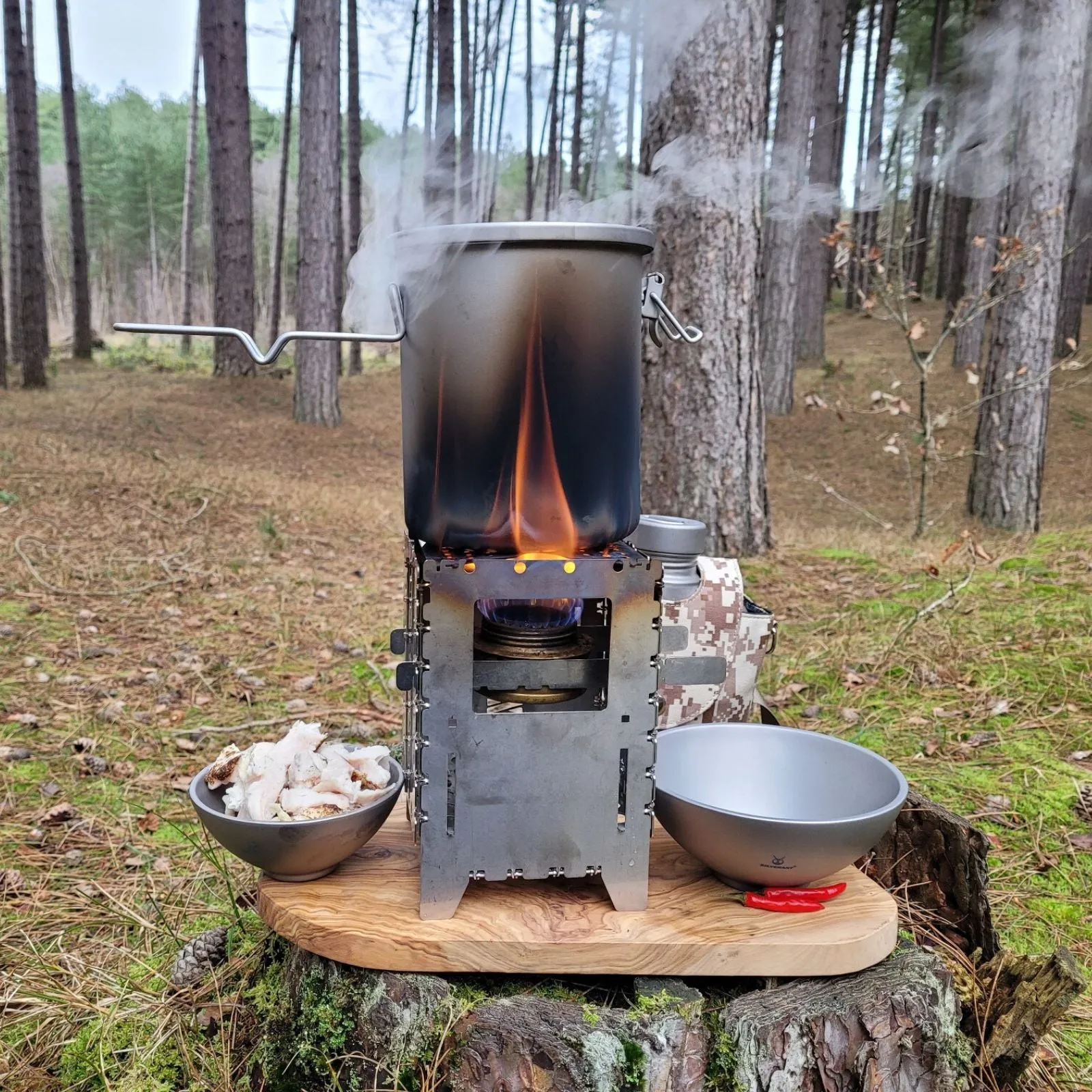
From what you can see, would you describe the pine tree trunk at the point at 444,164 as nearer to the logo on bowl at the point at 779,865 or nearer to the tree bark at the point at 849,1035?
the logo on bowl at the point at 779,865

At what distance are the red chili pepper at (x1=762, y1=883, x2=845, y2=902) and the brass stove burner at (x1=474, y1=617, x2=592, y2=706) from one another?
22.1 inches

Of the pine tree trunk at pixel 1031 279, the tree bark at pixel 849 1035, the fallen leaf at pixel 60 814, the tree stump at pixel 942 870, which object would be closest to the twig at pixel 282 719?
the fallen leaf at pixel 60 814

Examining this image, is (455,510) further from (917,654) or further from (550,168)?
(917,654)

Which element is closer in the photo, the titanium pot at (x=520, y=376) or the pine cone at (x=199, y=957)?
the titanium pot at (x=520, y=376)

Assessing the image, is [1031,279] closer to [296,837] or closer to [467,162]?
[467,162]

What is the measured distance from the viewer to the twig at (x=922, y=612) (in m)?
4.23

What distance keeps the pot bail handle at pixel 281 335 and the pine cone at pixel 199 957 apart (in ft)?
4.54

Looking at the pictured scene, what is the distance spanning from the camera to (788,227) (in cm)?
1308

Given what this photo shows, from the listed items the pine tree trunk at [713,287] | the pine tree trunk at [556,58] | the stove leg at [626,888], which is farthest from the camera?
the pine tree trunk at [713,287]

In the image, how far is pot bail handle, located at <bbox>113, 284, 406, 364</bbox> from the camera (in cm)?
171

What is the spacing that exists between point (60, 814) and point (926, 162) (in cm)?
580

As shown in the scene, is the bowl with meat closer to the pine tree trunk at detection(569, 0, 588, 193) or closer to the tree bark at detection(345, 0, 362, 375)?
the pine tree trunk at detection(569, 0, 588, 193)

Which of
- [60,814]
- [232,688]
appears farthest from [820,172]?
[60,814]

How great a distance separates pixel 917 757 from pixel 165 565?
439 cm
